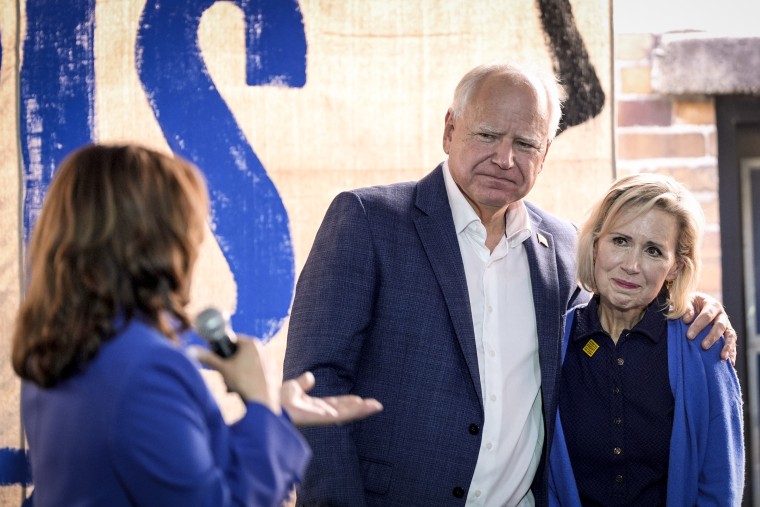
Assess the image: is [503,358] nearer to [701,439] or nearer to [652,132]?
[701,439]

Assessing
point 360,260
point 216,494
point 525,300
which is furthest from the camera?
point 525,300

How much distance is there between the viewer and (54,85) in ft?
8.70

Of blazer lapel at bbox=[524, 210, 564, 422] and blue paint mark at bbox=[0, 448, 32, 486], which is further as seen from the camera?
blue paint mark at bbox=[0, 448, 32, 486]

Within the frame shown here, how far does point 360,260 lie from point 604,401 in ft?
1.92

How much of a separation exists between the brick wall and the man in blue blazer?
764 mm

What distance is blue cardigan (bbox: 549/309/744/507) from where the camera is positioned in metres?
1.87

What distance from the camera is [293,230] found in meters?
2.71

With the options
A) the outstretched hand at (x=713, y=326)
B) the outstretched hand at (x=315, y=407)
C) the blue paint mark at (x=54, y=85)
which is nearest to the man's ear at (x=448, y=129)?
the outstretched hand at (x=713, y=326)

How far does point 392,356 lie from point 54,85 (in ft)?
4.47

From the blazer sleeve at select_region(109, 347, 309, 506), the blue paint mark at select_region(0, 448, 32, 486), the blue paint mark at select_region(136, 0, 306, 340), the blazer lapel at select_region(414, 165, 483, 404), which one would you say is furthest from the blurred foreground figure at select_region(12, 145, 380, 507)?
the blue paint mark at select_region(0, 448, 32, 486)

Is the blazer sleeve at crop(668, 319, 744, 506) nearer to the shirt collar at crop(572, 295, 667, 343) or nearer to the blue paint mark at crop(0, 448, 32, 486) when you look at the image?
the shirt collar at crop(572, 295, 667, 343)

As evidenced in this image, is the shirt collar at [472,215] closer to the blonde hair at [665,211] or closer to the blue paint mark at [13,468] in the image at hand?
the blonde hair at [665,211]

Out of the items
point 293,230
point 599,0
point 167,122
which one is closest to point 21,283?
point 167,122

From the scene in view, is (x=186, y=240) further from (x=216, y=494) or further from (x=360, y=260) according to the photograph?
(x=360, y=260)
